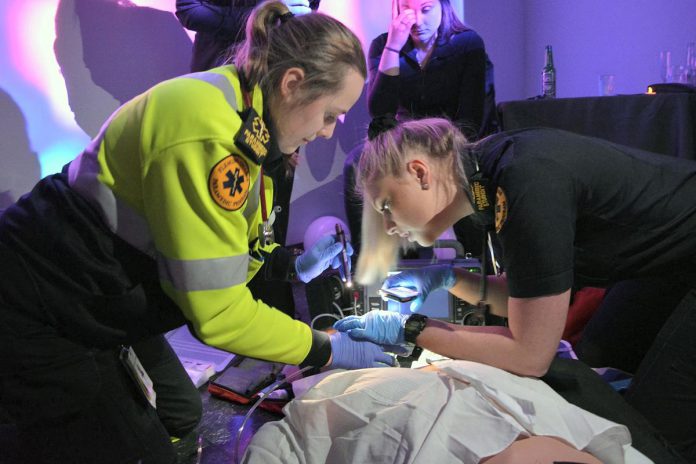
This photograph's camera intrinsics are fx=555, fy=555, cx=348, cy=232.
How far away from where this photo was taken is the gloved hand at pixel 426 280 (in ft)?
5.47

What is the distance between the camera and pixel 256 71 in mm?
1085

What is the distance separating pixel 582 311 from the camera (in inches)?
Result: 81.1

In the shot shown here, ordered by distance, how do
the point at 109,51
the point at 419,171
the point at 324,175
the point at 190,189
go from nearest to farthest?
the point at 190,189 → the point at 419,171 → the point at 109,51 → the point at 324,175

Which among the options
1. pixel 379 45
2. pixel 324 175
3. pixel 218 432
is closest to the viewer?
pixel 218 432

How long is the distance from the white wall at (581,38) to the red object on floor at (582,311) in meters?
1.67

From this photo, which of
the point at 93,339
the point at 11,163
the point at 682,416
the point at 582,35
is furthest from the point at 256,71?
the point at 582,35

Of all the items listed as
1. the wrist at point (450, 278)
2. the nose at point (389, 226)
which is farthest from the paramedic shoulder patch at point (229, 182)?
the wrist at point (450, 278)

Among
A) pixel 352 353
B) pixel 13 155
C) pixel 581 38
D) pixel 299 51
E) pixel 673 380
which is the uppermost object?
pixel 581 38

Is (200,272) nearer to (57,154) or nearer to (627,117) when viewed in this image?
(57,154)

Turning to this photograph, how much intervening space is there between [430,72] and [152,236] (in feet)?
6.74

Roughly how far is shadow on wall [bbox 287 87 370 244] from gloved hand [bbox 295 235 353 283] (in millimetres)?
1860

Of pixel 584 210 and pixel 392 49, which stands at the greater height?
pixel 392 49

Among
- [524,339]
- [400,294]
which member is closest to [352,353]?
[400,294]

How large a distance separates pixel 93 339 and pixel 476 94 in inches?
87.9
